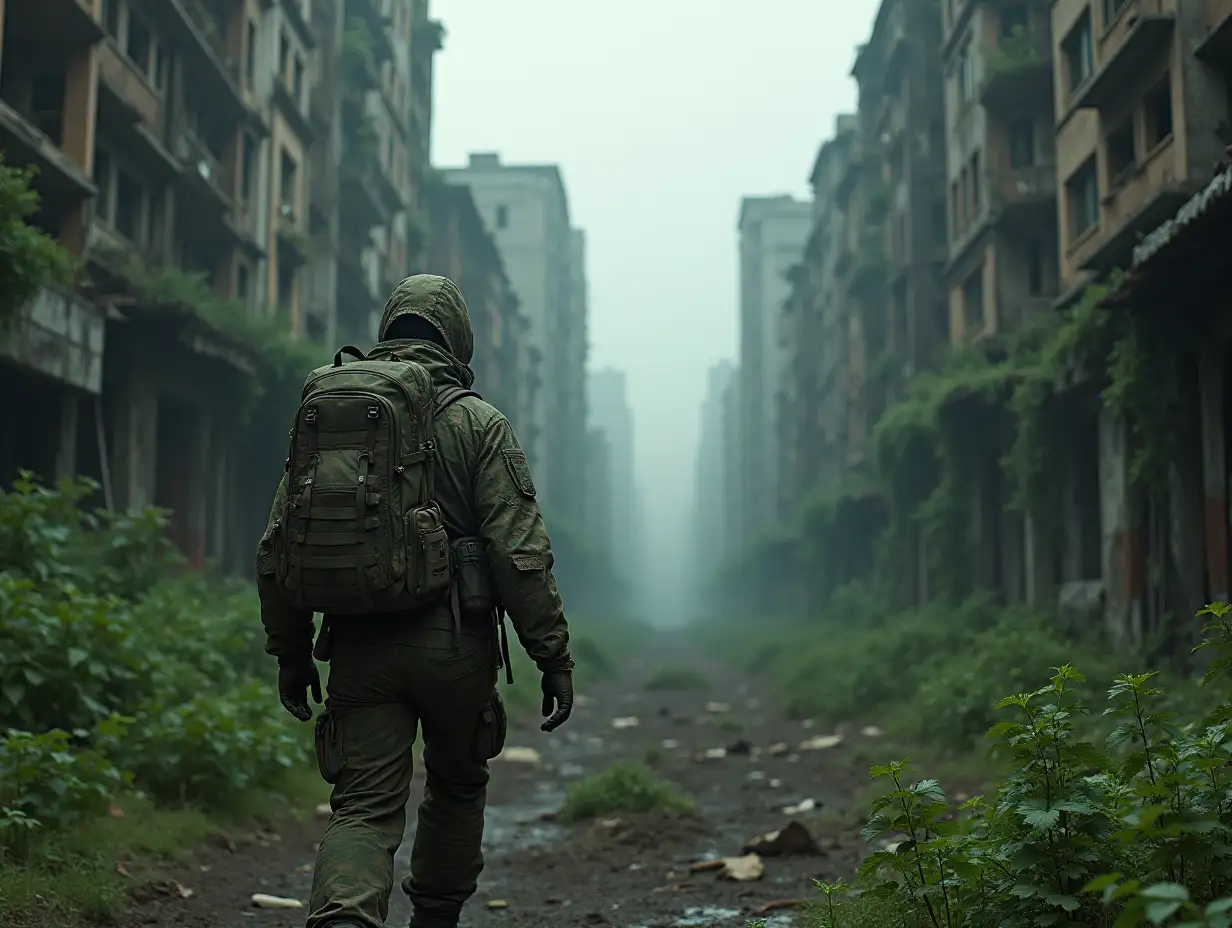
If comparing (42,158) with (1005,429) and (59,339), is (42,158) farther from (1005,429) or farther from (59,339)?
(1005,429)

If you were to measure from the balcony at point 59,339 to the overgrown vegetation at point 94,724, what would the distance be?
2865mm

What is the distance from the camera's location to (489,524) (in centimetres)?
434

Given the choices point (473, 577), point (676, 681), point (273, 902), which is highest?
point (676, 681)

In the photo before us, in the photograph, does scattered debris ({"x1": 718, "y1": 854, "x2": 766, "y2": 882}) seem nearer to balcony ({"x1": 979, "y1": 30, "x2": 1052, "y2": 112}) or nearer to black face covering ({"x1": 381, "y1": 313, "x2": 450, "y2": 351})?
black face covering ({"x1": 381, "y1": 313, "x2": 450, "y2": 351})

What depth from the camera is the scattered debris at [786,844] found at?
7.69 meters

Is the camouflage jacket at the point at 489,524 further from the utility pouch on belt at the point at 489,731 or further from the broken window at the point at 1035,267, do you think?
the broken window at the point at 1035,267

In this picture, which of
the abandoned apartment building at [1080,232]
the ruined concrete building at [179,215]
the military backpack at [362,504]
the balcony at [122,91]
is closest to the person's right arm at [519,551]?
the military backpack at [362,504]

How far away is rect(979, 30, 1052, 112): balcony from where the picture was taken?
22188mm

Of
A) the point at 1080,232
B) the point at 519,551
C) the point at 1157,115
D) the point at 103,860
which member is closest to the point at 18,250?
the point at 103,860

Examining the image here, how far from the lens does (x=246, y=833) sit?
796cm

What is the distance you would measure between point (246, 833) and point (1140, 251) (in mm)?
8752

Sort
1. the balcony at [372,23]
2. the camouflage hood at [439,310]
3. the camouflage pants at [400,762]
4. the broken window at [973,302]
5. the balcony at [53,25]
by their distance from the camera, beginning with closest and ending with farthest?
the camouflage pants at [400,762]
the camouflage hood at [439,310]
the balcony at [53,25]
the broken window at [973,302]
the balcony at [372,23]

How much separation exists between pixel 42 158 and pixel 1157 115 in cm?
1318

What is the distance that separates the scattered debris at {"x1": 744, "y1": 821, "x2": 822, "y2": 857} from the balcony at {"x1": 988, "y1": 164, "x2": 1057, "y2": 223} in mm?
17265
